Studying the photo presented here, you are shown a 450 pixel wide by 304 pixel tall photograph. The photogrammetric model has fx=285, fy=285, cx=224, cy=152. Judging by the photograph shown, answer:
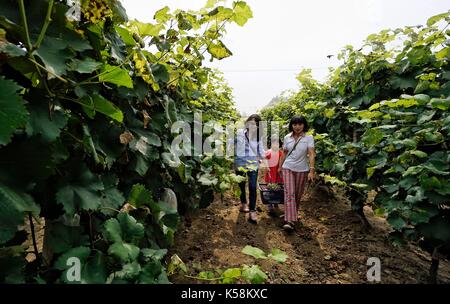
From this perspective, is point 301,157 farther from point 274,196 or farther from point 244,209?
point 244,209

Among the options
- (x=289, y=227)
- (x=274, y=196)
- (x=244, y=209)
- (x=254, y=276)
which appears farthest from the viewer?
(x=244, y=209)

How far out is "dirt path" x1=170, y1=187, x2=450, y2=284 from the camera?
9.71ft

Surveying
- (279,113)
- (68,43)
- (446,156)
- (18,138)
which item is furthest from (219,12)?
(279,113)

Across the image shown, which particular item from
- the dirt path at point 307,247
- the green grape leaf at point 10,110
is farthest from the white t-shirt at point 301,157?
the green grape leaf at point 10,110

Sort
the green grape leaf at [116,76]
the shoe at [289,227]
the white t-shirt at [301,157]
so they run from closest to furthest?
the green grape leaf at [116,76] < the shoe at [289,227] < the white t-shirt at [301,157]

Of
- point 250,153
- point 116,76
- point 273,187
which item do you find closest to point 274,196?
point 273,187

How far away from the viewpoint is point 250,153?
179 inches

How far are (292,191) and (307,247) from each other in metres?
0.84

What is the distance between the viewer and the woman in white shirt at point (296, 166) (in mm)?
A: 4156

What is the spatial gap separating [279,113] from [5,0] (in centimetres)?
1041

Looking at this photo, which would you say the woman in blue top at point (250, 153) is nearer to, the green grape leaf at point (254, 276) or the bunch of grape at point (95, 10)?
the green grape leaf at point (254, 276)

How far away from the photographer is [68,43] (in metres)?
0.93

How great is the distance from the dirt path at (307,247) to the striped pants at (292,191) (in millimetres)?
271

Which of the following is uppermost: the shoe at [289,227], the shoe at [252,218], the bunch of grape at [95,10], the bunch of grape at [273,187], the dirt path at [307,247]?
the bunch of grape at [95,10]
